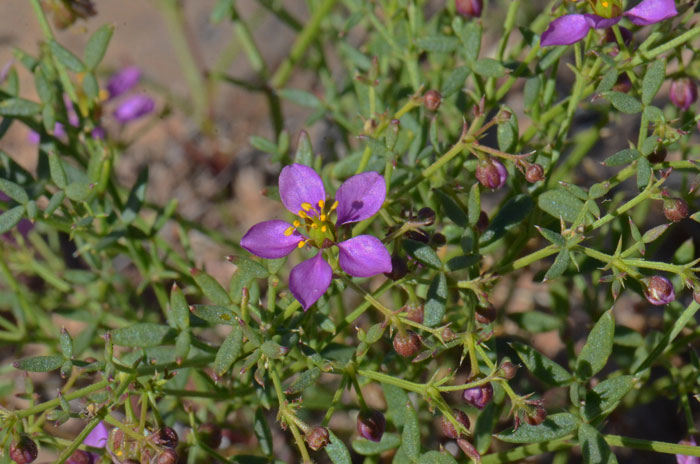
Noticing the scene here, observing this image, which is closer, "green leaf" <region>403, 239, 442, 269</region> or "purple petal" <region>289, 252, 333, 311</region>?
"purple petal" <region>289, 252, 333, 311</region>

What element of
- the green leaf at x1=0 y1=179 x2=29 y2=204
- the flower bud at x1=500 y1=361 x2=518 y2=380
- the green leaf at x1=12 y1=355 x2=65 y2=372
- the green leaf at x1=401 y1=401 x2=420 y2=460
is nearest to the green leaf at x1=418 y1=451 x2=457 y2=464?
the green leaf at x1=401 y1=401 x2=420 y2=460

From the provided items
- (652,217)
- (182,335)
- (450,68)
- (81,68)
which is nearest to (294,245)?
(182,335)

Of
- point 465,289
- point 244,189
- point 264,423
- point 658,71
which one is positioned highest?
point 658,71

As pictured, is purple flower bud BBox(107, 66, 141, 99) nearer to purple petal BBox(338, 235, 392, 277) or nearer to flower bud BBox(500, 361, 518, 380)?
purple petal BBox(338, 235, 392, 277)

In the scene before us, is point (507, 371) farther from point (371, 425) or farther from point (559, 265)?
point (371, 425)

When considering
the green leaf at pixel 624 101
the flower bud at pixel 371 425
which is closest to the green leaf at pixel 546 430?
the flower bud at pixel 371 425

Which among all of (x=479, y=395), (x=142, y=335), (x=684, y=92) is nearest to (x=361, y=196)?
(x=479, y=395)

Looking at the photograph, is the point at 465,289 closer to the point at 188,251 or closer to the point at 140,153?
the point at 188,251
